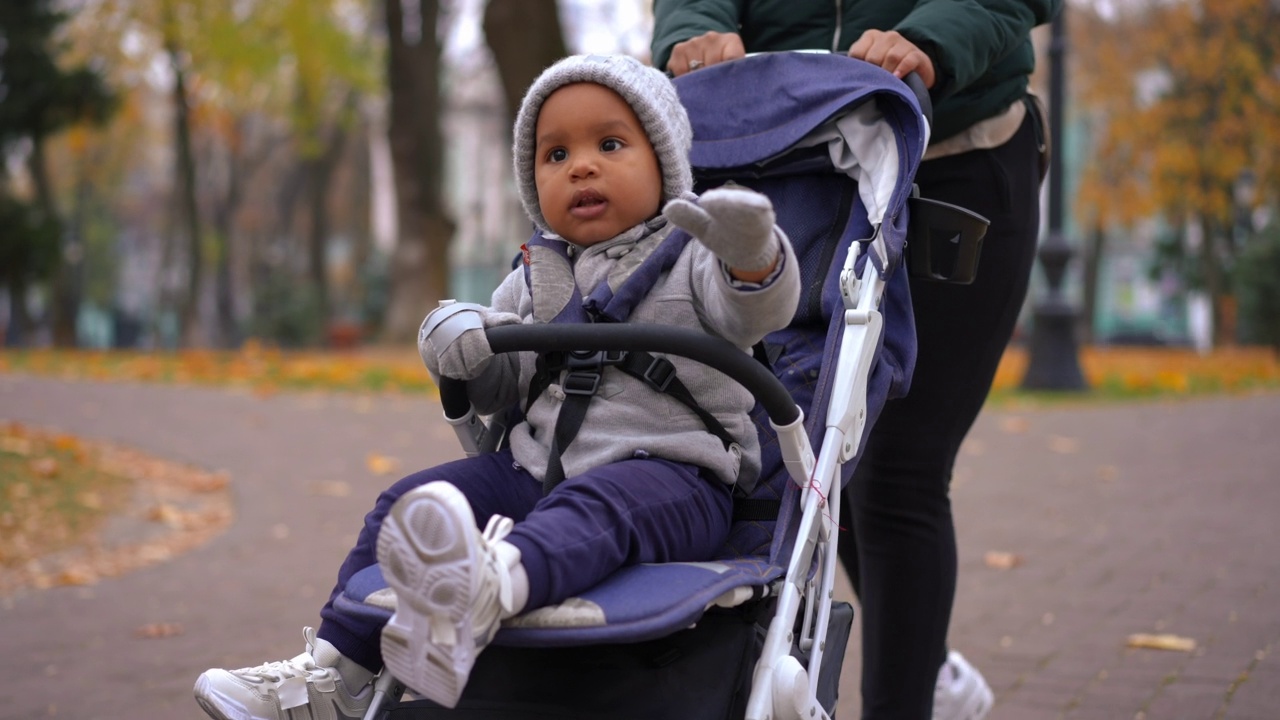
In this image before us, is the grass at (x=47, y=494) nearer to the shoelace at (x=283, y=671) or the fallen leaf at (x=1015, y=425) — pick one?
the shoelace at (x=283, y=671)

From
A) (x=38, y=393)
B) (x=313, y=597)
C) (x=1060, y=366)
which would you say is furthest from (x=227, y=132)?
(x=313, y=597)

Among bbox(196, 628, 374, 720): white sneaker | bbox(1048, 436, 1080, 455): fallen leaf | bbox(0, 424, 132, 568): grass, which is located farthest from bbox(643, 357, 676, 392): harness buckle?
bbox(1048, 436, 1080, 455): fallen leaf

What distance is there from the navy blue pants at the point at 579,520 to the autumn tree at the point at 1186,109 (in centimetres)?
2452

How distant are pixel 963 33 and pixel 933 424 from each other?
878 mm

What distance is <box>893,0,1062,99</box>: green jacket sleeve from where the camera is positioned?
109 inches

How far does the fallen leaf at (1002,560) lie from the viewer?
5.70m

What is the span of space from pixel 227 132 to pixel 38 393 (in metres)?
20.6

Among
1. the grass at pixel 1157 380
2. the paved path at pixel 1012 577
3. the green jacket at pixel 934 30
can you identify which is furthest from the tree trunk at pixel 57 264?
the green jacket at pixel 934 30

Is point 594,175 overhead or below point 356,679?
overhead

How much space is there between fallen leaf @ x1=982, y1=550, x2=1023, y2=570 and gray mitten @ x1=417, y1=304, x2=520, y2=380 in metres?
3.76

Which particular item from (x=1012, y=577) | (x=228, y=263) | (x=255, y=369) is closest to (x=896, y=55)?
(x=1012, y=577)

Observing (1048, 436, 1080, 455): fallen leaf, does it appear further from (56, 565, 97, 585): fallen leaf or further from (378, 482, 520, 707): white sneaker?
(378, 482, 520, 707): white sneaker

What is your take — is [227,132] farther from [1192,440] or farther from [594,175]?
[594,175]

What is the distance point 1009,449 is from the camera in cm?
926
